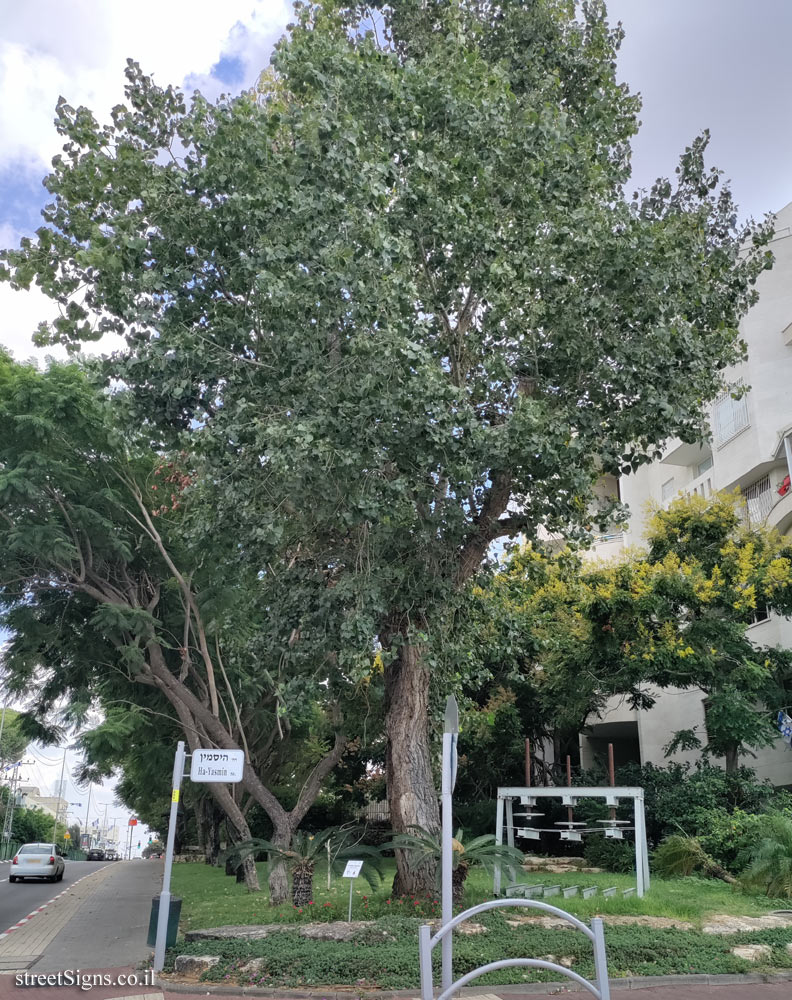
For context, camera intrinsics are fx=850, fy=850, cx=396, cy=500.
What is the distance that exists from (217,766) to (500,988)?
415 cm

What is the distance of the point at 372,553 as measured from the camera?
12734mm

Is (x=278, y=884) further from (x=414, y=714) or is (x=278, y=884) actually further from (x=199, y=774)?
(x=199, y=774)

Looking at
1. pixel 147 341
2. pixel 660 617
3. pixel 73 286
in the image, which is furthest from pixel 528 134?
pixel 660 617

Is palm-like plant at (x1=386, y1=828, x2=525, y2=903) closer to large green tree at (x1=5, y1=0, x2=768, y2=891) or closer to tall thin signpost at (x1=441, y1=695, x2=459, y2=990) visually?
large green tree at (x1=5, y1=0, x2=768, y2=891)

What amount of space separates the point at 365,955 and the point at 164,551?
9.96m

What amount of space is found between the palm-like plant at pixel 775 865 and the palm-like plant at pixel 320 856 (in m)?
6.17

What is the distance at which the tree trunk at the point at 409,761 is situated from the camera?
12531mm

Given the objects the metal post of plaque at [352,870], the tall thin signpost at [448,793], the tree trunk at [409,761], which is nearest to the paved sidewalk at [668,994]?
the tall thin signpost at [448,793]

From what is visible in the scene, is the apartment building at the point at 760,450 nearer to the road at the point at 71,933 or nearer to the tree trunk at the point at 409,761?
the tree trunk at the point at 409,761

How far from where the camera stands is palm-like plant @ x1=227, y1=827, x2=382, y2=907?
1293 centimetres

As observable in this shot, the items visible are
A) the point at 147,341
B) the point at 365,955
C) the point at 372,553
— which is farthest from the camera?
the point at 372,553

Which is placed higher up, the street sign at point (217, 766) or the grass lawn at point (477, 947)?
the street sign at point (217, 766)

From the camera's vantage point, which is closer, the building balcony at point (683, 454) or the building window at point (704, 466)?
the building balcony at point (683, 454)

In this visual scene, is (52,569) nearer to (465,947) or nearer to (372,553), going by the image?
(372,553)
